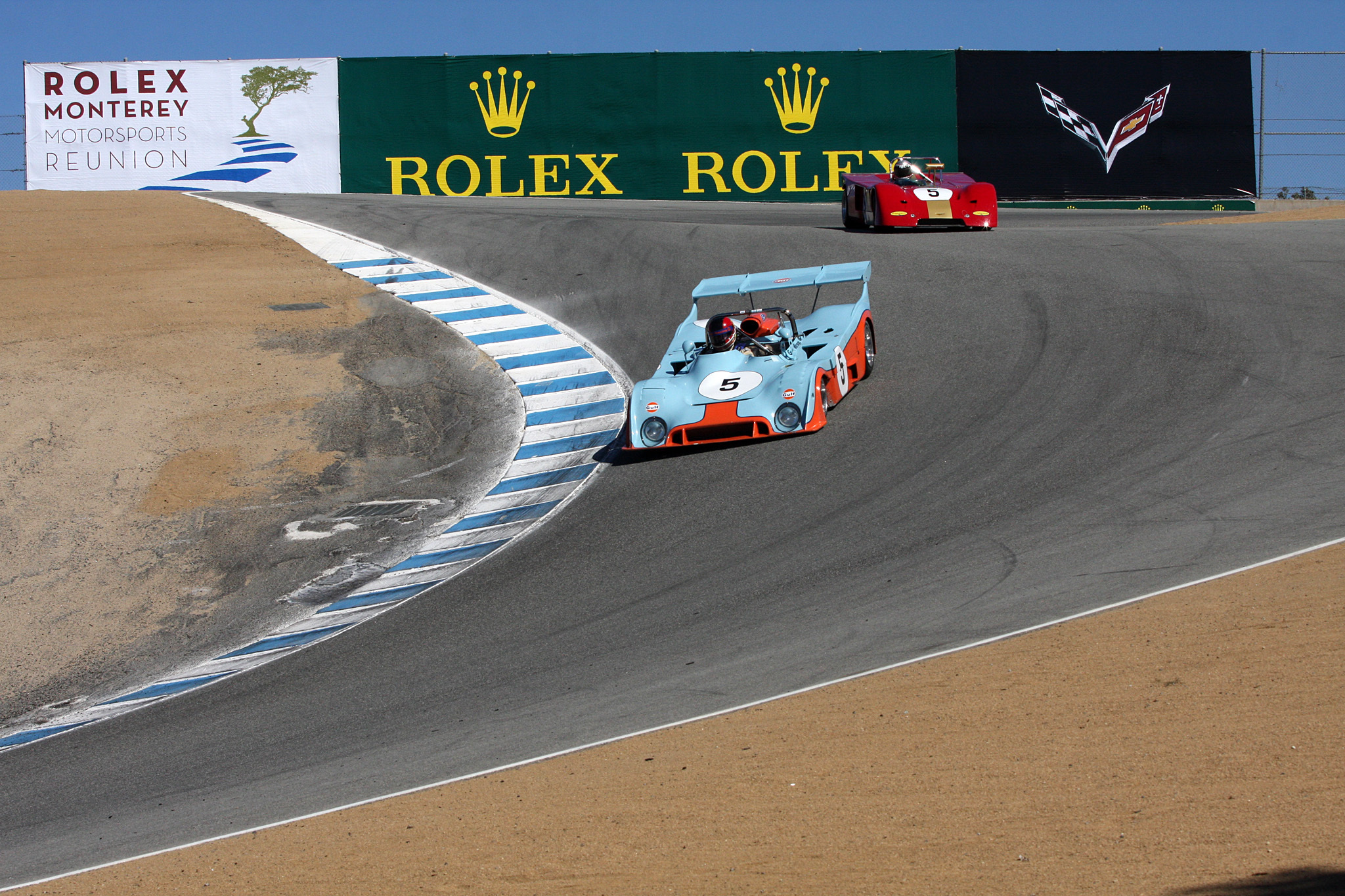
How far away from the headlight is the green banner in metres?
15.6

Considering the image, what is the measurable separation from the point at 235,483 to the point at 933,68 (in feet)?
63.9

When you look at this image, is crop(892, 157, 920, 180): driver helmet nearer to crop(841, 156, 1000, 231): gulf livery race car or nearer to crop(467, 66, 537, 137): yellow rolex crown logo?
crop(841, 156, 1000, 231): gulf livery race car

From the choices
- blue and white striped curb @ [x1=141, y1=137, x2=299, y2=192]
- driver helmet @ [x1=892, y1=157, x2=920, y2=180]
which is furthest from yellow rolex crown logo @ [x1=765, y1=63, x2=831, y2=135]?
blue and white striped curb @ [x1=141, y1=137, x2=299, y2=192]

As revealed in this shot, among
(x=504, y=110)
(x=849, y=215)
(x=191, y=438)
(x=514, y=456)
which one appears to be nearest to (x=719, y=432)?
(x=514, y=456)

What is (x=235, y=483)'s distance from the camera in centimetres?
1191

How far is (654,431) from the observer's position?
38.2 feet

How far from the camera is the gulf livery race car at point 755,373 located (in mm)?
11594

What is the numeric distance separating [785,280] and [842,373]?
1561mm

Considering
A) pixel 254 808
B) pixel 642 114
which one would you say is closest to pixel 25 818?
pixel 254 808

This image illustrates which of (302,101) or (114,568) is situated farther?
(302,101)

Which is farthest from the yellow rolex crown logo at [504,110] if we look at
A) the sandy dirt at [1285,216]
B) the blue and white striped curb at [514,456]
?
the sandy dirt at [1285,216]

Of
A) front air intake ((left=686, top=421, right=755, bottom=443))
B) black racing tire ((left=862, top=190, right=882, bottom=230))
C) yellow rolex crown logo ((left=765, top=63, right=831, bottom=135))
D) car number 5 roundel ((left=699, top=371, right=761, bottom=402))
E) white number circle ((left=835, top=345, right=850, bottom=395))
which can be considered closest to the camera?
front air intake ((left=686, top=421, right=755, bottom=443))

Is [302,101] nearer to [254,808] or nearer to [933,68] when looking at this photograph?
[933,68]

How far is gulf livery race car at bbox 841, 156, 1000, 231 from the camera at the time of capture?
19.2 meters
